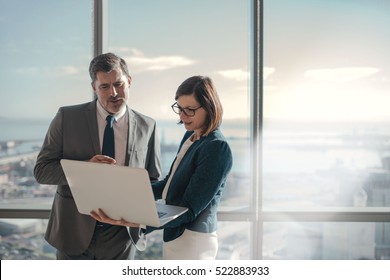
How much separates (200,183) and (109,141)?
511 millimetres

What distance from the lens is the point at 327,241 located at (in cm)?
265

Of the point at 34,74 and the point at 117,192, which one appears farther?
the point at 34,74

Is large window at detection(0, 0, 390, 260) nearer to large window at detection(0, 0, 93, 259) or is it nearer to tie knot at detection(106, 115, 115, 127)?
large window at detection(0, 0, 93, 259)

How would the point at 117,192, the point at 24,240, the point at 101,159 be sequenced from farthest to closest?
the point at 24,240, the point at 101,159, the point at 117,192

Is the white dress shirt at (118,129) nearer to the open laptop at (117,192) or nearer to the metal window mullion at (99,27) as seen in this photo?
the open laptop at (117,192)

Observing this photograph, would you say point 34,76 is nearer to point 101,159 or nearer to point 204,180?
point 101,159

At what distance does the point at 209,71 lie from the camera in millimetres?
2549

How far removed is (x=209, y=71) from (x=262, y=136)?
50 cm

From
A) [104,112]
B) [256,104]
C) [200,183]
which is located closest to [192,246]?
[200,183]

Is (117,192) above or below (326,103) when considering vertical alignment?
below

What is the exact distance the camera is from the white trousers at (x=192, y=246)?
1547mm

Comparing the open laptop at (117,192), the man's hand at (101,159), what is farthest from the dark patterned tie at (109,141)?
the open laptop at (117,192)

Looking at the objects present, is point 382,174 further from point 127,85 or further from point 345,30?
point 127,85

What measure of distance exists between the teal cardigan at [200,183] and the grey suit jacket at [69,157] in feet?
1.02
